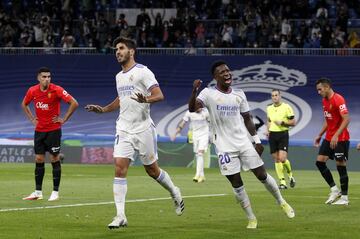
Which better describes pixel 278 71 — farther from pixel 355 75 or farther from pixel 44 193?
pixel 44 193

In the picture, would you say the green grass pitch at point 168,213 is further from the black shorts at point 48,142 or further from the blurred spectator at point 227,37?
the blurred spectator at point 227,37

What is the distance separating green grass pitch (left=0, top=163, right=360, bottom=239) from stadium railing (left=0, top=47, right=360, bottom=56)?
1343cm

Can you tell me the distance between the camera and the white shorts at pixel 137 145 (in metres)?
15.0

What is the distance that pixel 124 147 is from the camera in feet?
49.1

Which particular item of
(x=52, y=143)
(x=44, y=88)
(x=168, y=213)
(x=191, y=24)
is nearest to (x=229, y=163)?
(x=168, y=213)

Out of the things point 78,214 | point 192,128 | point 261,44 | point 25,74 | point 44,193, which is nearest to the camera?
point 78,214

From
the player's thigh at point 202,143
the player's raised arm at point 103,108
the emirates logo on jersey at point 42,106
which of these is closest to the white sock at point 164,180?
the player's raised arm at point 103,108

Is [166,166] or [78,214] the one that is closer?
[78,214]

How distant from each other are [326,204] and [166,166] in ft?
62.7

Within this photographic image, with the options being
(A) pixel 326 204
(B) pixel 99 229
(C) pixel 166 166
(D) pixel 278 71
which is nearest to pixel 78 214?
(B) pixel 99 229

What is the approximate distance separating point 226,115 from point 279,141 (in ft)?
39.6

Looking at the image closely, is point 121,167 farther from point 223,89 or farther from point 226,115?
point 223,89

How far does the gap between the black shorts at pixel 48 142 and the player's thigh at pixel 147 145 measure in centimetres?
553

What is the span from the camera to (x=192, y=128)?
29812 millimetres
